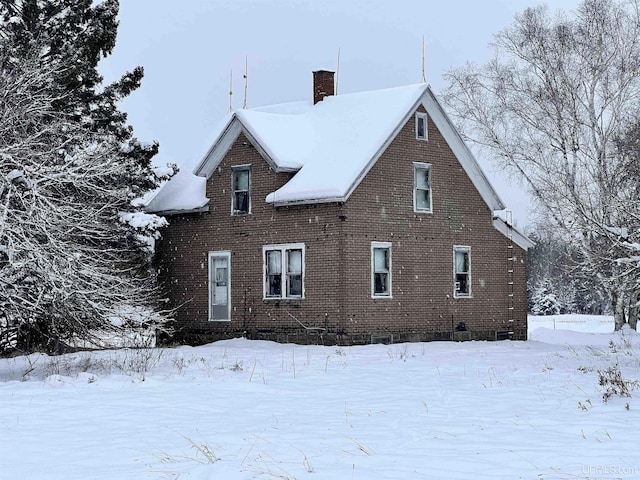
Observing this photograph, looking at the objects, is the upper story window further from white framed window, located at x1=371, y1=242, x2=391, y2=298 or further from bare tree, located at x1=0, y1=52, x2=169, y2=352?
bare tree, located at x1=0, y1=52, x2=169, y2=352

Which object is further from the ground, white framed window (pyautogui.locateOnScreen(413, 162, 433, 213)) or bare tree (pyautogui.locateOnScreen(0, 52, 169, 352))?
white framed window (pyautogui.locateOnScreen(413, 162, 433, 213))

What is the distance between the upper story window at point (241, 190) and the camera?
29.7 meters

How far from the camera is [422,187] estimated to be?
29.8 metres

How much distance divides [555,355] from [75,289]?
11.3m

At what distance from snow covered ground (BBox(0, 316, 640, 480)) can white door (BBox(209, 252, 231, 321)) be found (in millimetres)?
8447

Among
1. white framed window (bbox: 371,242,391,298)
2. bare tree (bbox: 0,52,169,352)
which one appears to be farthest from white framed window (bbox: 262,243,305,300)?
bare tree (bbox: 0,52,169,352)

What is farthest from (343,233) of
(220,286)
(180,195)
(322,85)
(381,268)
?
(322,85)

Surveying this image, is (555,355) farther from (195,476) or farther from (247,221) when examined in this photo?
(195,476)

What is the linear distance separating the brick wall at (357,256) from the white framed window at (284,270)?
0.21 meters

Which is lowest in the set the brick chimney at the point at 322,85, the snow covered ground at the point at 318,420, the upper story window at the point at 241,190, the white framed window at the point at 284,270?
the snow covered ground at the point at 318,420

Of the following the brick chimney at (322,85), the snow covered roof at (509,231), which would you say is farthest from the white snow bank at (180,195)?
the snow covered roof at (509,231)

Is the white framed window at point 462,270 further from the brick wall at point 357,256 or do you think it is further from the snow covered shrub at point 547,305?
the snow covered shrub at point 547,305

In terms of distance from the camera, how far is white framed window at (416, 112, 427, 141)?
29.9 meters

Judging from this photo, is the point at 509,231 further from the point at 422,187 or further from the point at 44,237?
the point at 44,237
